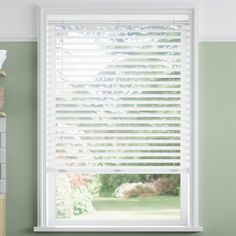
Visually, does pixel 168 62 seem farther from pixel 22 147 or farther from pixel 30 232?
pixel 30 232

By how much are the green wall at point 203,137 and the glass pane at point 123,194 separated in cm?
24

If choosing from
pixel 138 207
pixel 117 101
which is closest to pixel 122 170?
pixel 138 207

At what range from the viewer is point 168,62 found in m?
4.45

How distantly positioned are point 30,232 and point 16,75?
1.05 meters

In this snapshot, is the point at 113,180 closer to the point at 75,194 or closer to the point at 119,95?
the point at 75,194

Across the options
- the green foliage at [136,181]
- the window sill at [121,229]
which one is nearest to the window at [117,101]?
the window sill at [121,229]

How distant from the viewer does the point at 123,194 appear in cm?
457

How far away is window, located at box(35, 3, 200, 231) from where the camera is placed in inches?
174

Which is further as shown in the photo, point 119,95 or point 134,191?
point 134,191

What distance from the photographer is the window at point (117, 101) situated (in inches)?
174

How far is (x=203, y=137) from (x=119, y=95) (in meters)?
0.62

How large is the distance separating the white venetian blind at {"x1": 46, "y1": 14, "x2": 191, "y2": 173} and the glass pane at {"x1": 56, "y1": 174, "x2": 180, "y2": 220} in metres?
0.16

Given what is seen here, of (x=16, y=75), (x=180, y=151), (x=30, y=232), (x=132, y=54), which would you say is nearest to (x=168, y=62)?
(x=132, y=54)

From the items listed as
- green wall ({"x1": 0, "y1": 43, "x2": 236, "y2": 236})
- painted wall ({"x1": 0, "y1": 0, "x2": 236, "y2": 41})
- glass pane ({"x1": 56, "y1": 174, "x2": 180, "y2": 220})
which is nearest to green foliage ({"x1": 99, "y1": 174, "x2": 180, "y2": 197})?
glass pane ({"x1": 56, "y1": 174, "x2": 180, "y2": 220})
